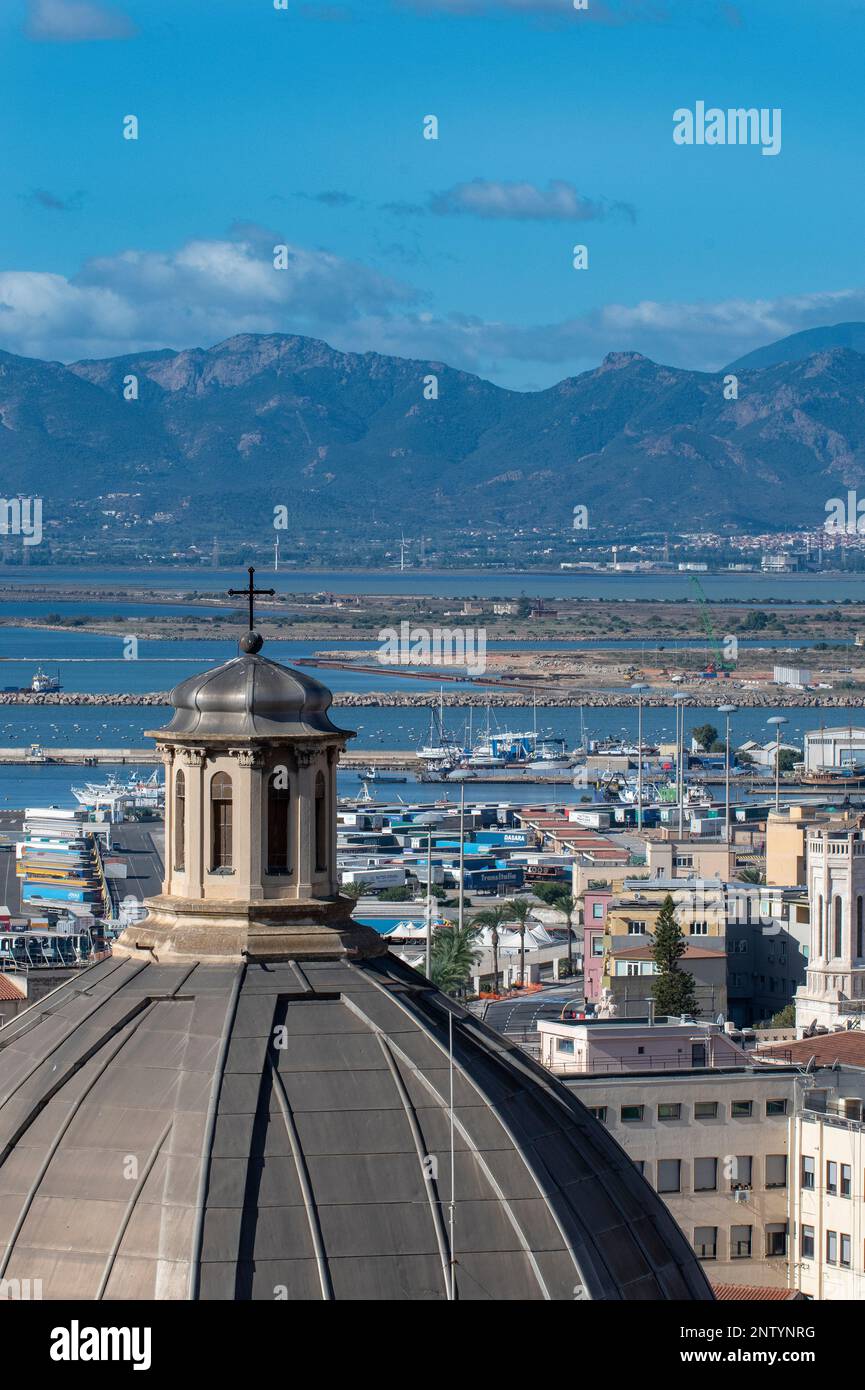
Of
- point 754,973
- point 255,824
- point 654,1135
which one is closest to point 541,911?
point 754,973

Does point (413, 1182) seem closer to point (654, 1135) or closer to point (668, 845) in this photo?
point (654, 1135)

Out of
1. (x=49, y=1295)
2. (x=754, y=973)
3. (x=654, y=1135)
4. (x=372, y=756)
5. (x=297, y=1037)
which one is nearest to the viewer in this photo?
(x=49, y=1295)

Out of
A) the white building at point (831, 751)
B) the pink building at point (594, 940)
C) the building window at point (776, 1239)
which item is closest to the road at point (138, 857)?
the pink building at point (594, 940)

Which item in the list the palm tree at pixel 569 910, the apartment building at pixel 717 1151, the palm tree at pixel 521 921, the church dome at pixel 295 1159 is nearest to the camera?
the church dome at pixel 295 1159

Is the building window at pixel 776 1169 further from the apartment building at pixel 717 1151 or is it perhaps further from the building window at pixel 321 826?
the building window at pixel 321 826

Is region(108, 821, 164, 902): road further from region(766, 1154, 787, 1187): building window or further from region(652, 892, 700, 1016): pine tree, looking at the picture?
region(766, 1154, 787, 1187): building window
